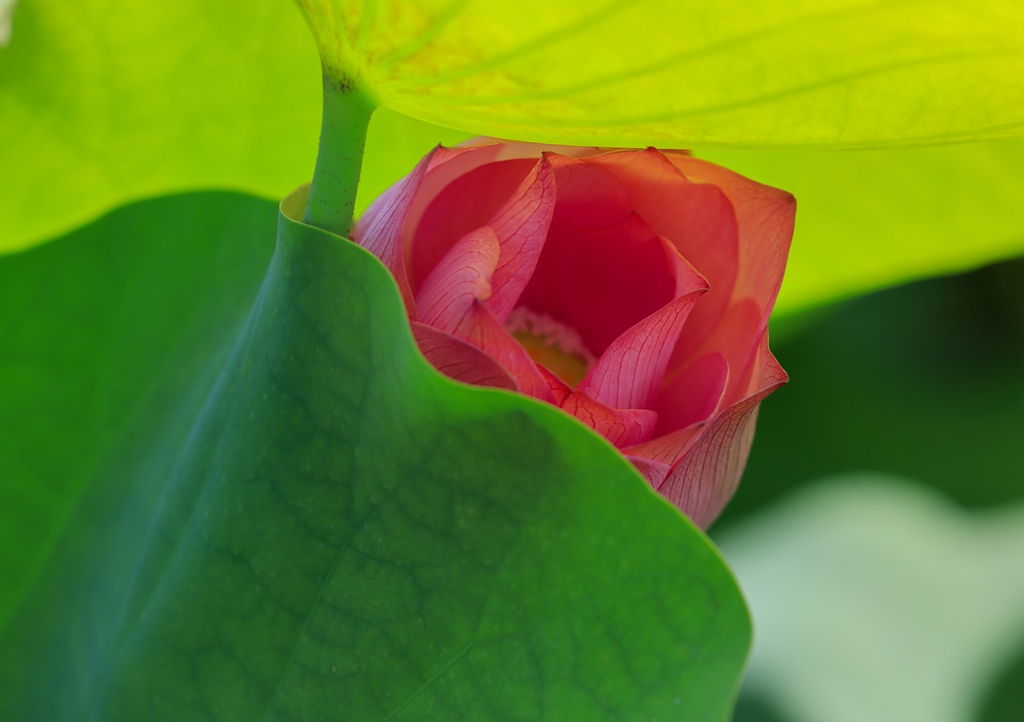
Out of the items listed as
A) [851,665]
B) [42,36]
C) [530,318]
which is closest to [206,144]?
[42,36]

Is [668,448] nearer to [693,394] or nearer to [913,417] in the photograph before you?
[693,394]

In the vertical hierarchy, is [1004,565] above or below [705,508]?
below

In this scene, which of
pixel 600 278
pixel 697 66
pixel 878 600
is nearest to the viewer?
pixel 697 66

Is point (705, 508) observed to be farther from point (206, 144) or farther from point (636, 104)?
point (206, 144)

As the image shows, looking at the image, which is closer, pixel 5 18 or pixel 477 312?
pixel 477 312

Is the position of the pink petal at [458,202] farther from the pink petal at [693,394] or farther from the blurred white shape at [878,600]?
the blurred white shape at [878,600]

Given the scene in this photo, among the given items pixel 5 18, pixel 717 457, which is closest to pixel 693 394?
pixel 717 457
